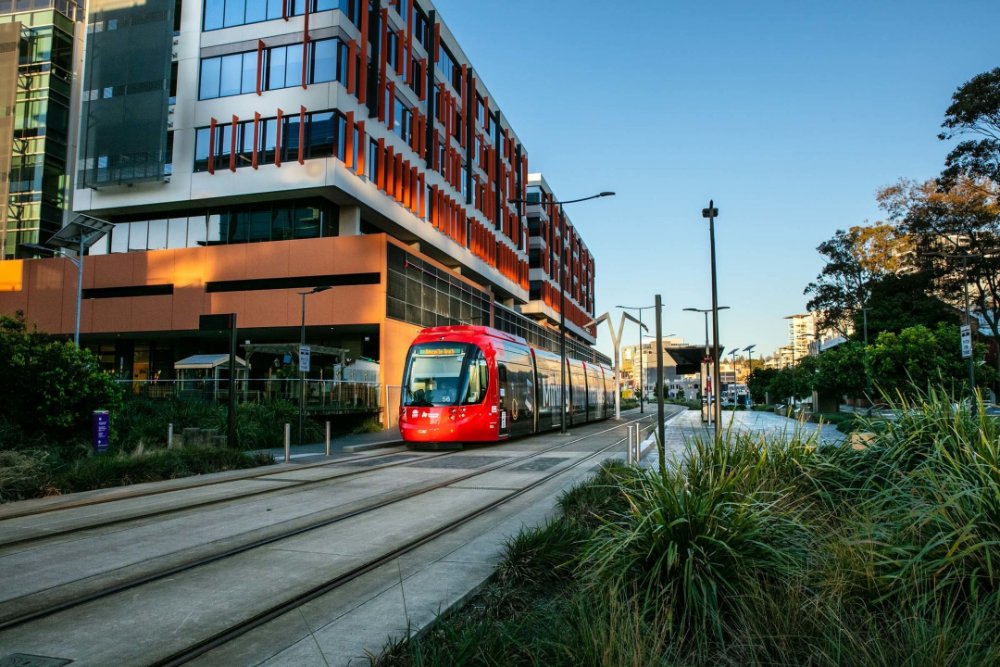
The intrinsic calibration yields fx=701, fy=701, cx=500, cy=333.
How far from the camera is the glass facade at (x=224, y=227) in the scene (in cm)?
3647

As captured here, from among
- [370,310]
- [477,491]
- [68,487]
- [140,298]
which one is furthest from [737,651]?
[140,298]

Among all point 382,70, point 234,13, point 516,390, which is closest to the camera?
point 516,390

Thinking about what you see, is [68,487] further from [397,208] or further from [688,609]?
[397,208]

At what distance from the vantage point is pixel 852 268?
184 feet

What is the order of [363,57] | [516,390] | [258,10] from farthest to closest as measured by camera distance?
[258,10] → [363,57] → [516,390]

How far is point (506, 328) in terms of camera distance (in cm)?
5503

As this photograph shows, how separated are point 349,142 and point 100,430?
838 inches

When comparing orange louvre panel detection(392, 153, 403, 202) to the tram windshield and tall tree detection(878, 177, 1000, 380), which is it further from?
tall tree detection(878, 177, 1000, 380)

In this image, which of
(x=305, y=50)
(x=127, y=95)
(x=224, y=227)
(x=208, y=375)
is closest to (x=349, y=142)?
(x=305, y=50)

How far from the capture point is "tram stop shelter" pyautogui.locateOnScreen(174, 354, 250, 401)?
24906 millimetres

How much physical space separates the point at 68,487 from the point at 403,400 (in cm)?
997

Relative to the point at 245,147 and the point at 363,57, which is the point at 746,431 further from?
the point at 245,147

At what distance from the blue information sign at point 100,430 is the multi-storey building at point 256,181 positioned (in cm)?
1781

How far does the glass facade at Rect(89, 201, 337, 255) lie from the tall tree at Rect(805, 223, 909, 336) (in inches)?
1604
